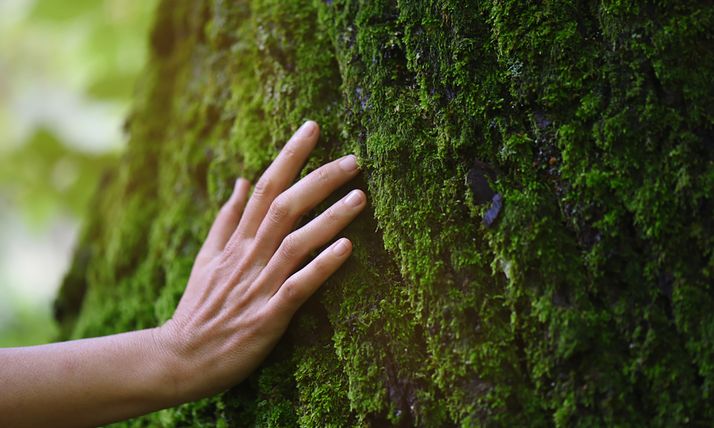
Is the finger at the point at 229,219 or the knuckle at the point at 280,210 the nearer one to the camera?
the knuckle at the point at 280,210

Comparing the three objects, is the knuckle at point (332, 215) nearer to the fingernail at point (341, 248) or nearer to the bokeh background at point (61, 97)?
the fingernail at point (341, 248)

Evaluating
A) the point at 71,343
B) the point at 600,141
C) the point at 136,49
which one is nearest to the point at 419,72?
the point at 600,141

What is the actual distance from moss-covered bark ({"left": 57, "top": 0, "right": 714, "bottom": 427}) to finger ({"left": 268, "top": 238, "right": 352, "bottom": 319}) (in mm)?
54

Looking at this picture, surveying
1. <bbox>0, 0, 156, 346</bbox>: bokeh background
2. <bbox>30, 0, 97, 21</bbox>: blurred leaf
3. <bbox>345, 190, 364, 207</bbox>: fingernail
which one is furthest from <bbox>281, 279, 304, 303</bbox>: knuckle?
<bbox>30, 0, 97, 21</bbox>: blurred leaf

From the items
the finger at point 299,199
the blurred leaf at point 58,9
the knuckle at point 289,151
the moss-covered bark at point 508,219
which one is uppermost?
the blurred leaf at point 58,9

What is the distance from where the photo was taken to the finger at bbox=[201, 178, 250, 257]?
1927 mm

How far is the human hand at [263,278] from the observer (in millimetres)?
1571

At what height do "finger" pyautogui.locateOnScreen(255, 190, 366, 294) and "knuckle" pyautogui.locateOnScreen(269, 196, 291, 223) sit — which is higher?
"knuckle" pyautogui.locateOnScreen(269, 196, 291, 223)

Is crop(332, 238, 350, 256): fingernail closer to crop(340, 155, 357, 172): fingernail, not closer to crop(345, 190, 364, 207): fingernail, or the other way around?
crop(345, 190, 364, 207): fingernail

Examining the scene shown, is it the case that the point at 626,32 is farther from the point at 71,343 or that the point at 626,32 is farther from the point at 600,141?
the point at 71,343

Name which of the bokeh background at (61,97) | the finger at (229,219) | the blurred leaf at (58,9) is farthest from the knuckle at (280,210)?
the blurred leaf at (58,9)

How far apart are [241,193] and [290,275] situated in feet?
1.47

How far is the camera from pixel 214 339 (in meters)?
1.64

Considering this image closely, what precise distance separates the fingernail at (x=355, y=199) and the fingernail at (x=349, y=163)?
8 centimetres
